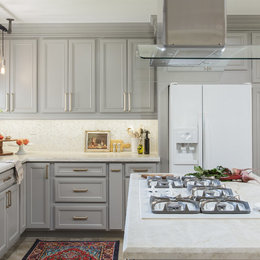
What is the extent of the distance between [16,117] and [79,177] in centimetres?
113

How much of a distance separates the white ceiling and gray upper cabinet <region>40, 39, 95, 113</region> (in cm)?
31

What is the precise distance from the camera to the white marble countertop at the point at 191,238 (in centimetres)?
95

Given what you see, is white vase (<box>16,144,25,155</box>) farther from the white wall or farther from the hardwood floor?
the white wall

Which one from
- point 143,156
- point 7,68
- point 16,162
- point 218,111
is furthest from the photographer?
point 7,68

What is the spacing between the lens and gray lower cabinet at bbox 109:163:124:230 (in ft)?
11.1

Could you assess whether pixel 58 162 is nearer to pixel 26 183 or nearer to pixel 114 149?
pixel 26 183

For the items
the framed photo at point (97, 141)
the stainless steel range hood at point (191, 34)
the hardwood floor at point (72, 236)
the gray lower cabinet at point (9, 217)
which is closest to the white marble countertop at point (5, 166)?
the gray lower cabinet at point (9, 217)

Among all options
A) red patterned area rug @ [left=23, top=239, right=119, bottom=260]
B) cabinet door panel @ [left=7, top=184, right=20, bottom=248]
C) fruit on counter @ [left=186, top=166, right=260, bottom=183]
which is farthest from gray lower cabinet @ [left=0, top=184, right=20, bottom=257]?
fruit on counter @ [left=186, top=166, right=260, bottom=183]

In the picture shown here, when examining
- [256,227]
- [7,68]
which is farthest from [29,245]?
[256,227]

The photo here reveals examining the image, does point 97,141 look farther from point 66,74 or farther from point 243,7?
point 243,7

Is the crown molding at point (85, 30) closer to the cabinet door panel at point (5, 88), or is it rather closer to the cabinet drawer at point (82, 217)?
the cabinet door panel at point (5, 88)

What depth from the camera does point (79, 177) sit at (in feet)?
11.2

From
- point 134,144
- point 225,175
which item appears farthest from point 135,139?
point 225,175

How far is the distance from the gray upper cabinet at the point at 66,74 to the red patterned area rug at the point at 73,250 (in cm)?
152
